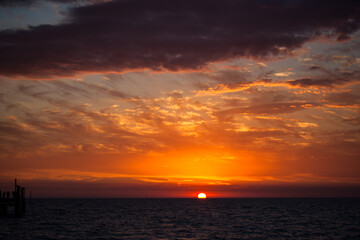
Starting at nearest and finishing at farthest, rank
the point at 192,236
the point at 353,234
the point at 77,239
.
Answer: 1. the point at 77,239
2. the point at 192,236
3. the point at 353,234

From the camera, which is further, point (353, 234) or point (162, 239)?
point (353, 234)

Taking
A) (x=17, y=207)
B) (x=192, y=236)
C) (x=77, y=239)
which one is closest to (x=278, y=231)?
(x=192, y=236)

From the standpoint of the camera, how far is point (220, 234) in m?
44.6

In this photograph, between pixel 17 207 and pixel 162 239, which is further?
pixel 17 207

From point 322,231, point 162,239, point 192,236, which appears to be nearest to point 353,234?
point 322,231

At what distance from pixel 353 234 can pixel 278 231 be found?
9317 millimetres

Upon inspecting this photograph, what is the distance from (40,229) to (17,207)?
13741 mm

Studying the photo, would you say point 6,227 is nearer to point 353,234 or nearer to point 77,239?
point 77,239

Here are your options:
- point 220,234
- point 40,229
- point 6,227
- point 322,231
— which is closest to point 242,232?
point 220,234

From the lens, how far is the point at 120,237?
41.2 metres

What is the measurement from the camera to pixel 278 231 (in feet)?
156

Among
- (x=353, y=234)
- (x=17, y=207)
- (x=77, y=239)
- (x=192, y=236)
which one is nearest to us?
(x=77, y=239)

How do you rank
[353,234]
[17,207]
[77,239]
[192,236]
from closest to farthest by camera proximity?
[77,239] → [192,236] → [353,234] → [17,207]

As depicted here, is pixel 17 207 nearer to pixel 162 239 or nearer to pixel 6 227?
pixel 6 227
